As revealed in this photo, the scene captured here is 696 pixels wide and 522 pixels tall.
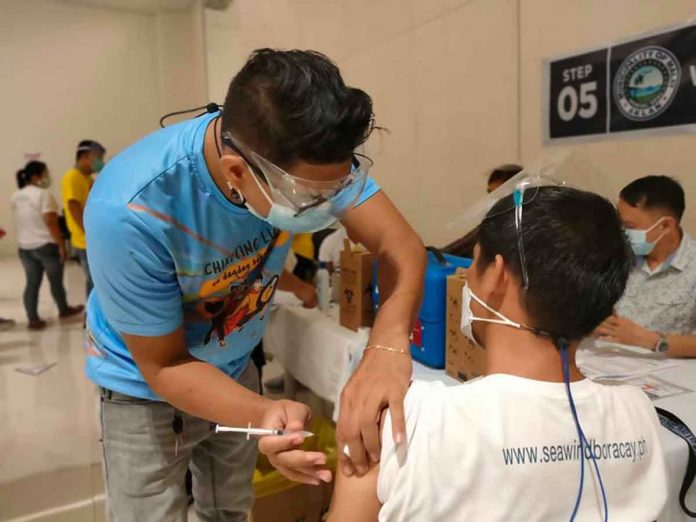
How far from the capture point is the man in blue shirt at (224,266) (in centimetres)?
Answer: 84

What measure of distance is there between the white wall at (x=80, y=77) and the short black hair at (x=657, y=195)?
301 inches

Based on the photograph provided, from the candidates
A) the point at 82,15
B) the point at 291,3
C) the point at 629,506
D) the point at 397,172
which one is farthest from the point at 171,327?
the point at 82,15

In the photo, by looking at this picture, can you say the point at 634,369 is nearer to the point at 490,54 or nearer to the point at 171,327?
the point at 171,327

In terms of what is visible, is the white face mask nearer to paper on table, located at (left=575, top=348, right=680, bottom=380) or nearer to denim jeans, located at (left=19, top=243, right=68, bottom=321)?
paper on table, located at (left=575, top=348, right=680, bottom=380)

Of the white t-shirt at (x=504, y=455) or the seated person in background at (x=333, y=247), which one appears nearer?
the white t-shirt at (x=504, y=455)

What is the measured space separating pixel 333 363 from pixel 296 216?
139 cm

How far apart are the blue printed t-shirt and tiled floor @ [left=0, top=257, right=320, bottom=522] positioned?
4.45 feet

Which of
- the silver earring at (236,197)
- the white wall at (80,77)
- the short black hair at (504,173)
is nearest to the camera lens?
the silver earring at (236,197)

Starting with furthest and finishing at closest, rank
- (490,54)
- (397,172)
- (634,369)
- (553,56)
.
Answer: (397,172), (490,54), (553,56), (634,369)

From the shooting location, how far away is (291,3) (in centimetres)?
509

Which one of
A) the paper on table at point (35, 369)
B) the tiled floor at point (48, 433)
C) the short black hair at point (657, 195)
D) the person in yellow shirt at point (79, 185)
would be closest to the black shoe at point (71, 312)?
the tiled floor at point (48, 433)

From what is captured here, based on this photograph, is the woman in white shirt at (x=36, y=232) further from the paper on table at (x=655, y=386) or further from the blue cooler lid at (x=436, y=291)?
the paper on table at (x=655, y=386)

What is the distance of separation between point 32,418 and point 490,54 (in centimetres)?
337

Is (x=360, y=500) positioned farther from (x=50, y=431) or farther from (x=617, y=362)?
(x=50, y=431)
